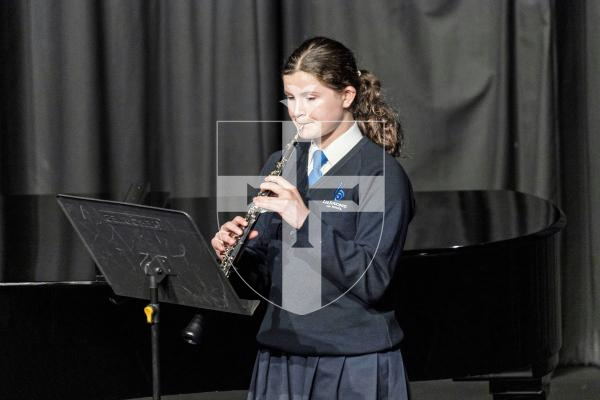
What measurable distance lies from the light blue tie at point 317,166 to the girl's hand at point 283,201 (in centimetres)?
19

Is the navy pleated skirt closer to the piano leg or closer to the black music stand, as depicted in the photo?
the black music stand

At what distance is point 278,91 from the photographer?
14.1 ft

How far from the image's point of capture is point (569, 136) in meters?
4.36

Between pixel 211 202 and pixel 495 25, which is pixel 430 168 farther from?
pixel 211 202

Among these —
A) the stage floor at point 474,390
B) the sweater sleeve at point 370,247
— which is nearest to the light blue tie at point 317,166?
the sweater sleeve at point 370,247

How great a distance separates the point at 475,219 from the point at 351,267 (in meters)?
1.65

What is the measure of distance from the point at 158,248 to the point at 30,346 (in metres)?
0.92

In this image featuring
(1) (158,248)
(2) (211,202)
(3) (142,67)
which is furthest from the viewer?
(3) (142,67)

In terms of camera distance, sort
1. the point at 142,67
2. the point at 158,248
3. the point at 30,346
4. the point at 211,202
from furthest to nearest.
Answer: the point at 142,67, the point at 211,202, the point at 30,346, the point at 158,248

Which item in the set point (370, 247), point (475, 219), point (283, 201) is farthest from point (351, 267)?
point (475, 219)

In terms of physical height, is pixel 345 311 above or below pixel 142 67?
below

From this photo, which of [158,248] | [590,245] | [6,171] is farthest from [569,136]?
[158,248]

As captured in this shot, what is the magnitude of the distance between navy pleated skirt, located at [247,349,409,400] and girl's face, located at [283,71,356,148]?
1.30 ft

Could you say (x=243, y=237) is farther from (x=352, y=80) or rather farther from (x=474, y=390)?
(x=474, y=390)
